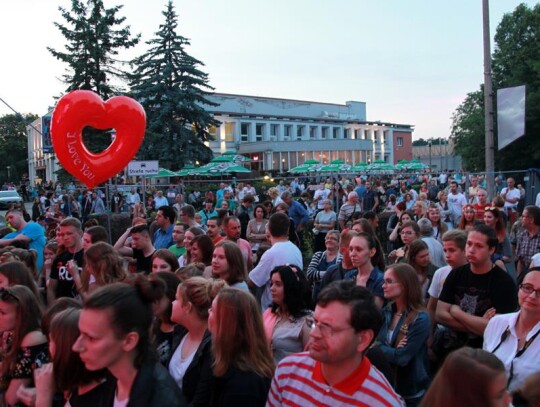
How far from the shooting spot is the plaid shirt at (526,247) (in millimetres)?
7020

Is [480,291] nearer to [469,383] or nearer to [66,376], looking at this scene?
[469,383]

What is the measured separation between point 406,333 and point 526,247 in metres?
3.94

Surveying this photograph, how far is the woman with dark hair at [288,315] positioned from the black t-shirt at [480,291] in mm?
1217

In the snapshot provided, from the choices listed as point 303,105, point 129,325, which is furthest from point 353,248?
point 303,105

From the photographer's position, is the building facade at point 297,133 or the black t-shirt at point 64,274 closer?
the black t-shirt at point 64,274

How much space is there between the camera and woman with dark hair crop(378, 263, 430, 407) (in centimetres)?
387

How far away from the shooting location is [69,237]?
6266 mm

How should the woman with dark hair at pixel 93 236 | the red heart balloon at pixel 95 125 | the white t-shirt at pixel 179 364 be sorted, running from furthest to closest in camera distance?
the red heart balloon at pixel 95 125
the woman with dark hair at pixel 93 236
the white t-shirt at pixel 179 364

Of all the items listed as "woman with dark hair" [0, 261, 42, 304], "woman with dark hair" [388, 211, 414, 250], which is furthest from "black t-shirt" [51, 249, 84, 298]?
"woman with dark hair" [388, 211, 414, 250]

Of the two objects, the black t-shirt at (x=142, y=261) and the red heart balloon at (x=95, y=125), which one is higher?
the red heart balloon at (x=95, y=125)

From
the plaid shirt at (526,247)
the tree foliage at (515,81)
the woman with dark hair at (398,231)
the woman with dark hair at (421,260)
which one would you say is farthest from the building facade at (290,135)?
the woman with dark hair at (421,260)

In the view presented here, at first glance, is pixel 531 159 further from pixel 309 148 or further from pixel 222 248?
pixel 222 248

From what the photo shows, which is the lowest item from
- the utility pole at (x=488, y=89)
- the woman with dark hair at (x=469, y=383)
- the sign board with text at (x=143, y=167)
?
the woman with dark hair at (x=469, y=383)

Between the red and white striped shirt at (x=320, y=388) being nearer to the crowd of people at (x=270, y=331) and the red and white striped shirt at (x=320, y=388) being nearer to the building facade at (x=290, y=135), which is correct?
the crowd of people at (x=270, y=331)
